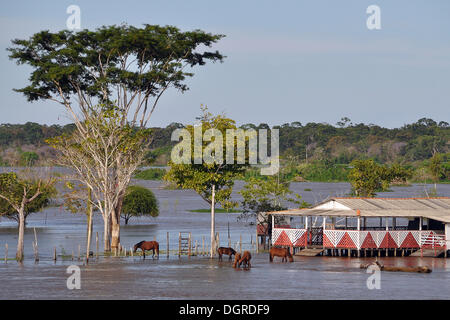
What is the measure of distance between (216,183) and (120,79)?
12.6 metres

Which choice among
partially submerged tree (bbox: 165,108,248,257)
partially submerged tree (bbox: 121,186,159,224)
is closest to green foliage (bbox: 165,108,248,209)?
partially submerged tree (bbox: 165,108,248,257)

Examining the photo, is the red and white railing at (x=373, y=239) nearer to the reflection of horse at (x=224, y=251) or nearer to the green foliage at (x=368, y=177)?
the reflection of horse at (x=224, y=251)

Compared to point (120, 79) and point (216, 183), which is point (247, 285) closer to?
point (216, 183)

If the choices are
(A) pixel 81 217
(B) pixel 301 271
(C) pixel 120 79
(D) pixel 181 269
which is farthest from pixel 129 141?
(A) pixel 81 217

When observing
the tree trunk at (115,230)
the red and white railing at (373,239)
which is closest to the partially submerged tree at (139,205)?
the tree trunk at (115,230)

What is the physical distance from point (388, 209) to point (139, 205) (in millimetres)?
52628

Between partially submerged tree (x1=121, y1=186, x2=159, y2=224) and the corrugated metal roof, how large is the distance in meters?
47.7

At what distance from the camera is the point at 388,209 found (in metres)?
55.0

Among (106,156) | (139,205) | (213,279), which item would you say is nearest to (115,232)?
(106,156)

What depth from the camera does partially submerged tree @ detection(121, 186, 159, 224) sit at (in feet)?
333

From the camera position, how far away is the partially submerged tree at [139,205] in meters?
102

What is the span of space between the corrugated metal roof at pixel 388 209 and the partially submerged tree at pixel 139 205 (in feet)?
156

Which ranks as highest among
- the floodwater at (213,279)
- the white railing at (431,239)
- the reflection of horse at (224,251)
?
the white railing at (431,239)

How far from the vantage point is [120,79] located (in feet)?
213
